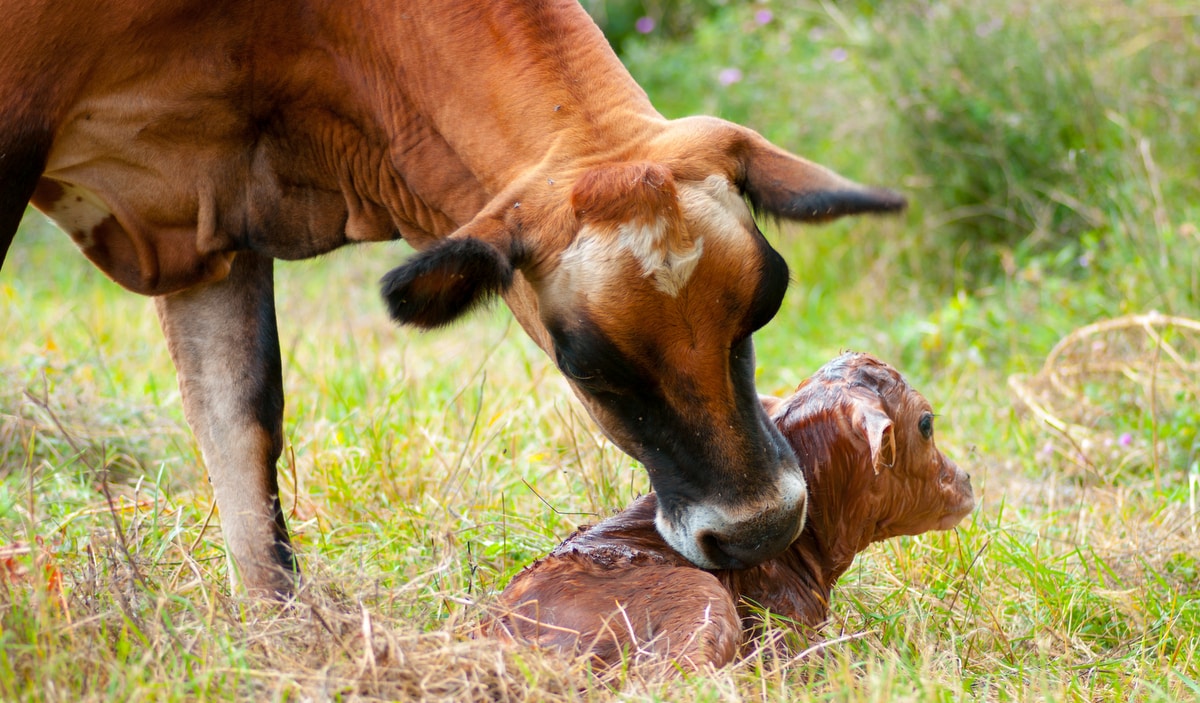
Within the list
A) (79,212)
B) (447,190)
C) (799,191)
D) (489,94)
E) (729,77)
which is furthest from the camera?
(729,77)

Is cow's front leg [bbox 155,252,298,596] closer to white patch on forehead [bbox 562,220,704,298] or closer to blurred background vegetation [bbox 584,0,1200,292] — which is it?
white patch on forehead [bbox 562,220,704,298]

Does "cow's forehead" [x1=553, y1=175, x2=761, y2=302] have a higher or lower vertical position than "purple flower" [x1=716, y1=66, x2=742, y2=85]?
higher

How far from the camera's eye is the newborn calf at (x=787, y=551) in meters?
2.92

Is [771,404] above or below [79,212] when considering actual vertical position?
below

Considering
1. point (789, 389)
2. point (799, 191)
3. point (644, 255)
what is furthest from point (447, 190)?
point (789, 389)

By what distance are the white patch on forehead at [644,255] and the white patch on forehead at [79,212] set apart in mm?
1408

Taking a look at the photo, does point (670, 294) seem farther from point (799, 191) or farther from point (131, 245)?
point (131, 245)

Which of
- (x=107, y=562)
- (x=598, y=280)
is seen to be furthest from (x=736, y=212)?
(x=107, y=562)

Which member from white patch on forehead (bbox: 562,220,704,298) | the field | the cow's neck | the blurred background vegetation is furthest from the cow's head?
the blurred background vegetation

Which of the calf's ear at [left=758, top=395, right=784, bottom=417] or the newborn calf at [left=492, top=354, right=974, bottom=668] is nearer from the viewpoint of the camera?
the newborn calf at [left=492, top=354, right=974, bottom=668]

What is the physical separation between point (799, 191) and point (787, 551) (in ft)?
3.01

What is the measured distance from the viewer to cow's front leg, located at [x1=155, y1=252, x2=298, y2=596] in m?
3.86

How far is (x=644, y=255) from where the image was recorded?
9.45 feet

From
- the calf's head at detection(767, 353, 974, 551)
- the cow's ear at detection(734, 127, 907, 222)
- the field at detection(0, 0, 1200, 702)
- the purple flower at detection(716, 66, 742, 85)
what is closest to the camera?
the field at detection(0, 0, 1200, 702)
